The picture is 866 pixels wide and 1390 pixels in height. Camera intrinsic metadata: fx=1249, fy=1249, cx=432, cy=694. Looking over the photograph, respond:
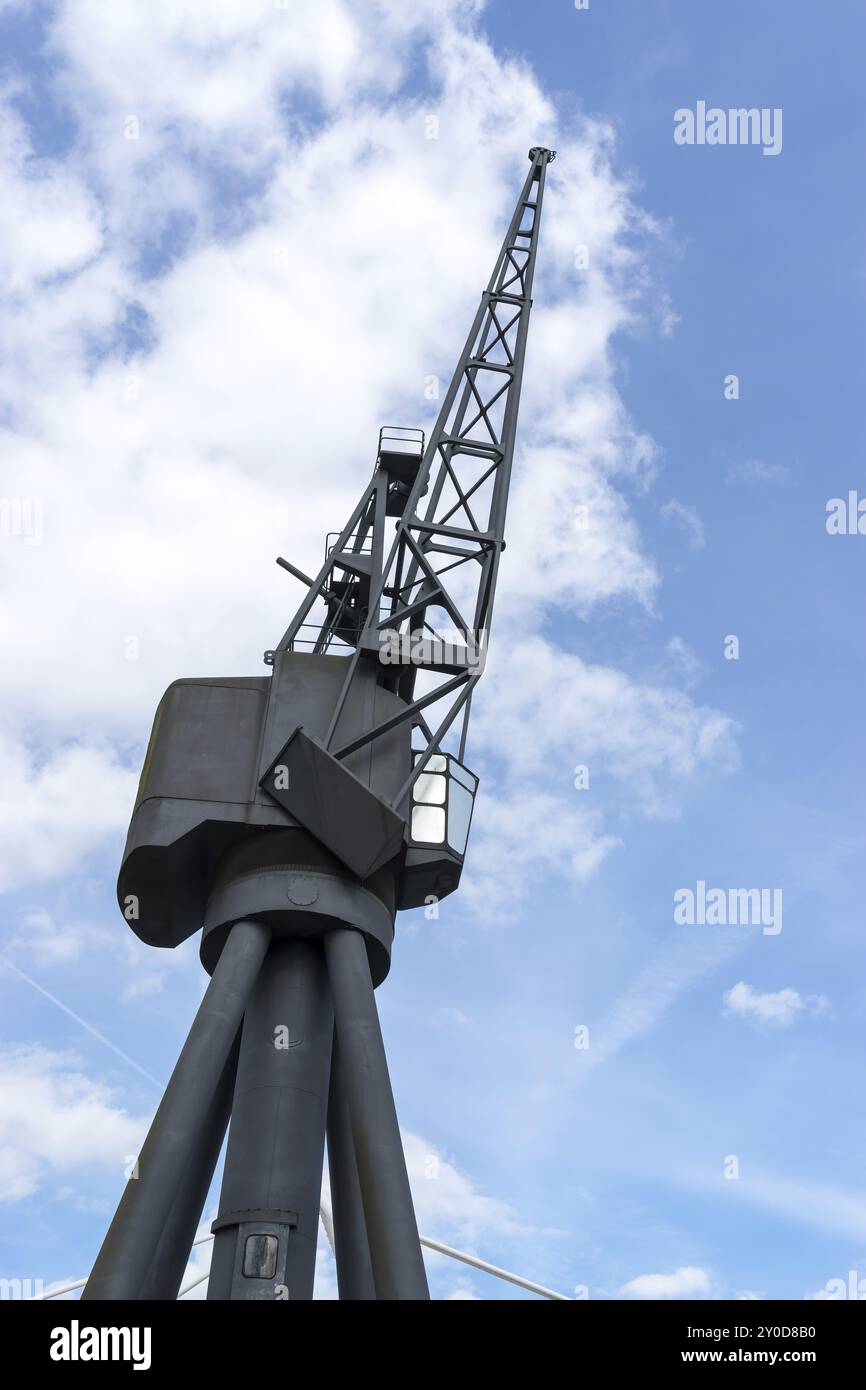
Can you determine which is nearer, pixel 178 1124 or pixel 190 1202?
pixel 178 1124

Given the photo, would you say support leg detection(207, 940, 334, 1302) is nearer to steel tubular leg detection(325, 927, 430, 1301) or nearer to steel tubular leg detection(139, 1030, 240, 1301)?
steel tubular leg detection(139, 1030, 240, 1301)

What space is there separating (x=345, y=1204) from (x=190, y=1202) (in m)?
2.87

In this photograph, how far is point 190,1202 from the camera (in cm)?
2180

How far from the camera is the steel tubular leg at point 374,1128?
719 inches

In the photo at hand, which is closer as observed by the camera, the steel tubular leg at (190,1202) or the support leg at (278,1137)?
the support leg at (278,1137)

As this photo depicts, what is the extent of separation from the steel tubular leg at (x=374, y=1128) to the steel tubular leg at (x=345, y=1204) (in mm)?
1222

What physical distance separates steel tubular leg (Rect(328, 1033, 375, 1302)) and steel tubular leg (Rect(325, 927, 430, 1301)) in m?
1.22

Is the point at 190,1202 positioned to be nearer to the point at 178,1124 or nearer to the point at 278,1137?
the point at 278,1137

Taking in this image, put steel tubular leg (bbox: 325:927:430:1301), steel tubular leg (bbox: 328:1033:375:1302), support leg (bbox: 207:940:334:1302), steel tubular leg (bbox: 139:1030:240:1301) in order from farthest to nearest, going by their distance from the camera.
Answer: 1. steel tubular leg (bbox: 328:1033:375:1302)
2. steel tubular leg (bbox: 139:1030:240:1301)
3. support leg (bbox: 207:940:334:1302)
4. steel tubular leg (bbox: 325:927:430:1301)

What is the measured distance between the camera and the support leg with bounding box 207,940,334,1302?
784 inches

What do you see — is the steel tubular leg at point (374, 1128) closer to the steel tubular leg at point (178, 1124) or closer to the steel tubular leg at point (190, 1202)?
the steel tubular leg at point (178, 1124)

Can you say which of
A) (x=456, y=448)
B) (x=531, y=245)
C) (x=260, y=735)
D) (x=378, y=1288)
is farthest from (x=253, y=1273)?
(x=531, y=245)

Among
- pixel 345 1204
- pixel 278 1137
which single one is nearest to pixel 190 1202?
pixel 278 1137
